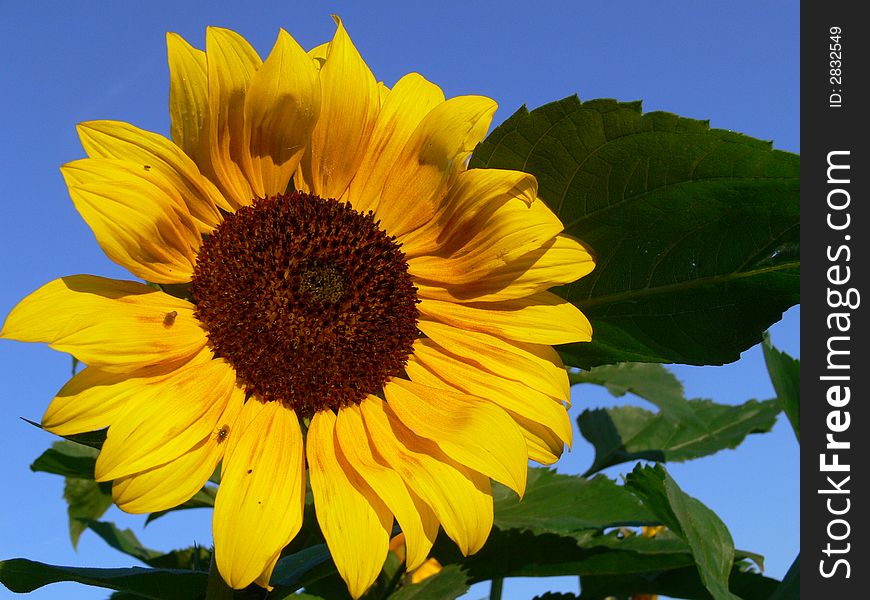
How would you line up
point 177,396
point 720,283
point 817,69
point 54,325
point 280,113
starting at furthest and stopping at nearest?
point 817,69 → point 720,283 → point 280,113 → point 177,396 → point 54,325

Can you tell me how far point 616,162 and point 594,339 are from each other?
0.34 m

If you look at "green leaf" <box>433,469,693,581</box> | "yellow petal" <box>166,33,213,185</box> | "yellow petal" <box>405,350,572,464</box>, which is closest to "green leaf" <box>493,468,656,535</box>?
"green leaf" <box>433,469,693,581</box>

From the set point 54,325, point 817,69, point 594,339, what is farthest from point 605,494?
point 54,325

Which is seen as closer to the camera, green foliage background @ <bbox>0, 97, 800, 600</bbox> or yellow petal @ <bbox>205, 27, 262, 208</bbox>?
yellow petal @ <bbox>205, 27, 262, 208</bbox>

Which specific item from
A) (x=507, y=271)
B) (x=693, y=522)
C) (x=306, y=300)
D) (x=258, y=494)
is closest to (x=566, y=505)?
(x=693, y=522)

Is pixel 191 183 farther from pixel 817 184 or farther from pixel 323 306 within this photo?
pixel 817 184

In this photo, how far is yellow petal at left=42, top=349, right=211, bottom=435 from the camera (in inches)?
48.5

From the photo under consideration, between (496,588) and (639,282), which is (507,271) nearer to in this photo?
(639,282)

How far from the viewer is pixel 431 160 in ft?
5.03

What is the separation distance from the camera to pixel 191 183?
4.78 feet

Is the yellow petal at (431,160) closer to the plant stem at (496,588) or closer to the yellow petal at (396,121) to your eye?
the yellow petal at (396,121)

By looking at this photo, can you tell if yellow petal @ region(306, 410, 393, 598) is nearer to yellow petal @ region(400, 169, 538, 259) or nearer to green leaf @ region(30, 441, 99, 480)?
yellow petal @ region(400, 169, 538, 259)

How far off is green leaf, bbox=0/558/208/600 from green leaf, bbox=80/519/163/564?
0.96 meters

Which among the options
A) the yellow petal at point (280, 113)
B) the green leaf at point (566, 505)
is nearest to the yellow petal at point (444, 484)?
the yellow petal at point (280, 113)
